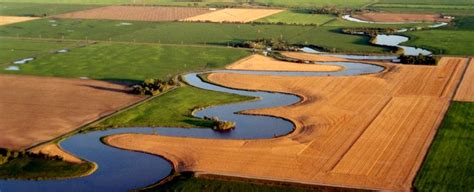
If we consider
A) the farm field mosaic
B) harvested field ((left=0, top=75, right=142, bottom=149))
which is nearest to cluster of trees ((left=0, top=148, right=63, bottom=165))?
the farm field mosaic

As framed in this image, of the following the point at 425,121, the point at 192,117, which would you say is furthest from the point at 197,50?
the point at 425,121

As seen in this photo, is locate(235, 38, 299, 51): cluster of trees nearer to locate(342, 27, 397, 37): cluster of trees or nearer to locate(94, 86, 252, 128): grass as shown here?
locate(342, 27, 397, 37): cluster of trees

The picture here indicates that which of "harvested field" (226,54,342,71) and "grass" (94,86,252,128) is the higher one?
"grass" (94,86,252,128)

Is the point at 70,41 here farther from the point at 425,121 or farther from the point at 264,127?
the point at 425,121

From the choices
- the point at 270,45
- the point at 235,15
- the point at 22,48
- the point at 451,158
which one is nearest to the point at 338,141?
the point at 451,158

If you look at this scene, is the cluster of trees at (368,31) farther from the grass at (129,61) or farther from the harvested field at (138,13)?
the harvested field at (138,13)

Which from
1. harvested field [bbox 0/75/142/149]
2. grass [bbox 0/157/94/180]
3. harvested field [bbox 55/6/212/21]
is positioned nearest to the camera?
grass [bbox 0/157/94/180]

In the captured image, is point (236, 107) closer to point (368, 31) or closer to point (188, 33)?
point (188, 33)
